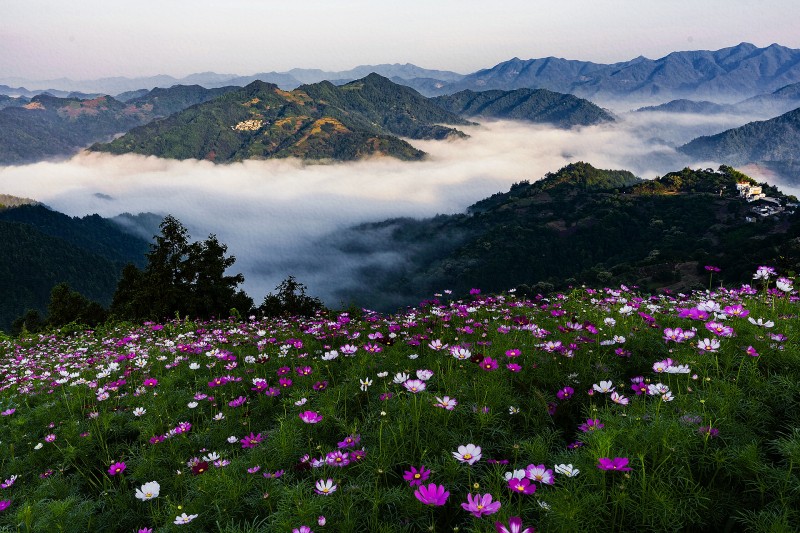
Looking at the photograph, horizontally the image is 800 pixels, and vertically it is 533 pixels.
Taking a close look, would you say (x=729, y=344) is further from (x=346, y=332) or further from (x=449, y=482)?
(x=346, y=332)

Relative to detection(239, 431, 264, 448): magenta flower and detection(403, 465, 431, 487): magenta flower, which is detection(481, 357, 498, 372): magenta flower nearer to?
detection(403, 465, 431, 487): magenta flower

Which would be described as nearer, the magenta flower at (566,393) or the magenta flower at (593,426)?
the magenta flower at (593,426)

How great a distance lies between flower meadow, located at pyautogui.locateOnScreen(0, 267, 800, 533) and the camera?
279 centimetres

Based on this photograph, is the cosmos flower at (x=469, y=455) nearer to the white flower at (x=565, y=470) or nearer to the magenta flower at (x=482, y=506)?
the magenta flower at (x=482, y=506)

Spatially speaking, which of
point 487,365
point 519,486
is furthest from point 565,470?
point 487,365

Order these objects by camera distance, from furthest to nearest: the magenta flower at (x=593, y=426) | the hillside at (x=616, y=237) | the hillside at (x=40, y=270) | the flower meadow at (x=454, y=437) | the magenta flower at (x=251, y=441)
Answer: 1. the hillside at (x=40, y=270)
2. the hillside at (x=616, y=237)
3. the magenta flower at (x=251, y=441)
4. the magenta flower at (x=593, y=426)
5. the flower meadow at (x=454, y=437)

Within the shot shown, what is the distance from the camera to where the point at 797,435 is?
3029 mm

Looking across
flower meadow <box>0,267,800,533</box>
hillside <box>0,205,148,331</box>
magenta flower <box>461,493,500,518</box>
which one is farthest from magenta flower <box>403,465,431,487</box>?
hillside <box>0,205,148,331</box>

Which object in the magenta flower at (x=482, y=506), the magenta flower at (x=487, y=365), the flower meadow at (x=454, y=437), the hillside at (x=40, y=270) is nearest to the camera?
the magenta flower at (x=482, y=506)

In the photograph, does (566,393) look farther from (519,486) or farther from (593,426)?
(519,486)

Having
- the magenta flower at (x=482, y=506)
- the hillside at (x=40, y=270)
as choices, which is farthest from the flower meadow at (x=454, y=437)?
the hillside at (x=40, y=270)

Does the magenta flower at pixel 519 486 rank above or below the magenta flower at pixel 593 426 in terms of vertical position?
above

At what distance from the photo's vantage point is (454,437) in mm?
3662

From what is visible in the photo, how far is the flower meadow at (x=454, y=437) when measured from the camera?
2787mm
